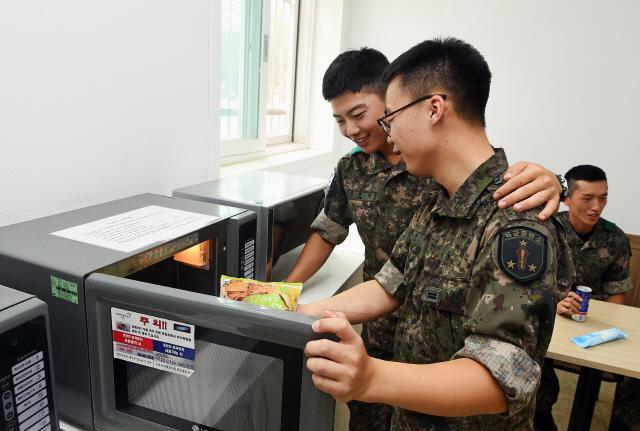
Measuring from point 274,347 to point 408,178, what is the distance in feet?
3.11

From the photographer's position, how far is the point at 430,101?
791mm

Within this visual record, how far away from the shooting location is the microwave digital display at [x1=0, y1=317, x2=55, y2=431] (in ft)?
1.83

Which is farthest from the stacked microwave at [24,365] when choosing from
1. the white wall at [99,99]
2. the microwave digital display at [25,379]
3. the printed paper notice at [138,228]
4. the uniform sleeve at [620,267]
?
the uniform sleeve at [620,267]

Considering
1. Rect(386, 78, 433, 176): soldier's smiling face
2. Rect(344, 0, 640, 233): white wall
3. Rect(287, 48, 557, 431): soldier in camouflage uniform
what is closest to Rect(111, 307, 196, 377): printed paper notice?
Rect(386, 78, 433, 176): soldier's smiling face

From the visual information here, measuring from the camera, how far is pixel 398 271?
3.28 ft

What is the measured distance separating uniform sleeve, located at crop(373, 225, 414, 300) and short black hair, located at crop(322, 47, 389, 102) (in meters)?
0.49

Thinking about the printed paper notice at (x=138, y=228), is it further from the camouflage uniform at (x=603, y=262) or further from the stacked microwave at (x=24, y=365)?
the camouflage uniform at (x=603, y=262)

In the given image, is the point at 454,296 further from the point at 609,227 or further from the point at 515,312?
the point at 609,227

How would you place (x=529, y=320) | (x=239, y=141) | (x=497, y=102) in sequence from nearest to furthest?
(x=529, y=320), (x=239, y=141), (x=497, y=102)

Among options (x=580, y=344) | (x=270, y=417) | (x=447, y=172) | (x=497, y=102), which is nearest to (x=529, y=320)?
(x=447, y=172)

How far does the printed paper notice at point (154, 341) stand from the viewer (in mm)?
609

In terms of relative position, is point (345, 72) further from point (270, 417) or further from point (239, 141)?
point (239, 141)

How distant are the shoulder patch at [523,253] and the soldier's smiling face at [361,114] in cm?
69

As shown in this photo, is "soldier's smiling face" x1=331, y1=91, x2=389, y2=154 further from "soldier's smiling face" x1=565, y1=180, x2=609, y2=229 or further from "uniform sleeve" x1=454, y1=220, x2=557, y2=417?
"soldier's smiling face" x1=565, y1=180, x2=609, y2=229
